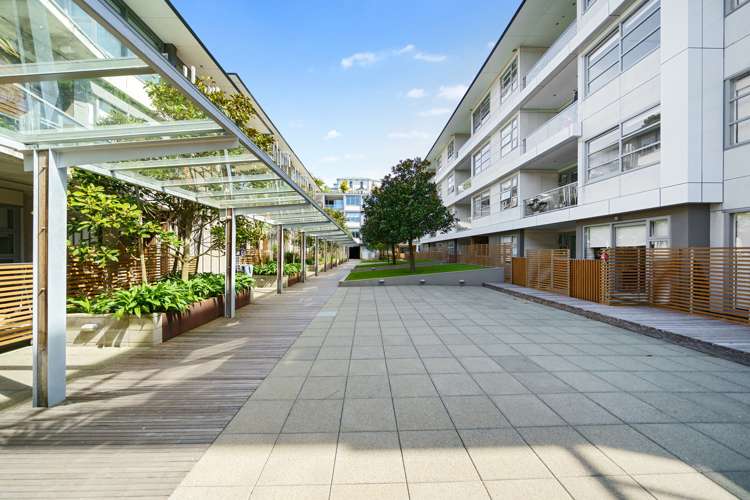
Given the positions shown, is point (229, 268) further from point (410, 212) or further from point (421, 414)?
point (410, 212)

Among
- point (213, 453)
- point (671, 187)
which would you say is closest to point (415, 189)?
point (671, 187)

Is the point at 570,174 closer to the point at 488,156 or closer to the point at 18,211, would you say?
the point at 488,156

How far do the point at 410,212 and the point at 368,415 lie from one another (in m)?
19.4

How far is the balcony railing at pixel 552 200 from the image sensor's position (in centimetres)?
1639

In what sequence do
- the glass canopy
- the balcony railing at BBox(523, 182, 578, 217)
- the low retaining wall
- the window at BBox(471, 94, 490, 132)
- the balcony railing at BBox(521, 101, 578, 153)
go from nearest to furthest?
the glass canopy, the balcony railing at BBox(521, 101, 578, 153), the balcony railing at BBox(523, 182, 578, 217), the low retaining wall, the window at BBox(471, 94, 490, 132)

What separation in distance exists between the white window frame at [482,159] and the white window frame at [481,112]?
1.92 meters

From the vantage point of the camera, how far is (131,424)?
3.94m

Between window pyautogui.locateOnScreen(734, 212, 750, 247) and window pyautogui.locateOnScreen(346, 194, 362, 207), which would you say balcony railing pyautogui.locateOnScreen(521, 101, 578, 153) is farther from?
window pyautogui.locateOnScreen(346, 194, 362, 207)

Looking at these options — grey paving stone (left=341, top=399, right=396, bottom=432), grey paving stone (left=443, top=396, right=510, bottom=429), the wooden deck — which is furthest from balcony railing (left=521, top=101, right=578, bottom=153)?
grey paving stone (left=341, top=399, right=396, bottom=432)

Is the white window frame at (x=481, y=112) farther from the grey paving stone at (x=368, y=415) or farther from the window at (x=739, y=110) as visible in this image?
the grey paving stone at (x=368, y=415)

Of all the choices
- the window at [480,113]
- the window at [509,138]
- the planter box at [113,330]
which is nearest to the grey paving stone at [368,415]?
the planter box at [113,330]

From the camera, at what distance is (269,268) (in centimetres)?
1927

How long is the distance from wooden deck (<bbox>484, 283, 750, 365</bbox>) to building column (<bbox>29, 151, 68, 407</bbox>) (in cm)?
1032

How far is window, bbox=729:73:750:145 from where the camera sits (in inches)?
376
